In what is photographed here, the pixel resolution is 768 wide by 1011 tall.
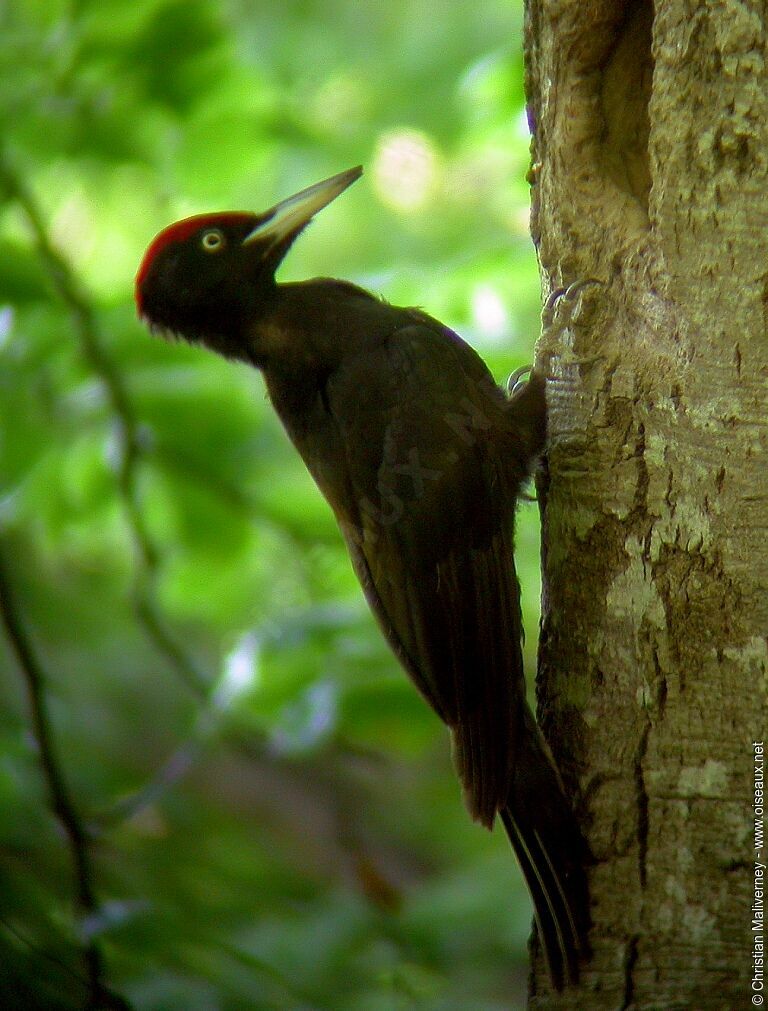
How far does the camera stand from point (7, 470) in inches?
149

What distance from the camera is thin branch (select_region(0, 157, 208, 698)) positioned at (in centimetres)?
390

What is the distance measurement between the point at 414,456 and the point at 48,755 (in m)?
1.37

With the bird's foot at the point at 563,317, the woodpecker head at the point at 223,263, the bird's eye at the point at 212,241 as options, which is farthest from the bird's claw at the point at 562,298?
the bird's eye at the point at 212,241

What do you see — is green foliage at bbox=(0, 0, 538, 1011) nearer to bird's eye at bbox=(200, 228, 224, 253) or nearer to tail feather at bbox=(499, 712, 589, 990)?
A: bird's eye at bbox=(200, 228, 224, 253)

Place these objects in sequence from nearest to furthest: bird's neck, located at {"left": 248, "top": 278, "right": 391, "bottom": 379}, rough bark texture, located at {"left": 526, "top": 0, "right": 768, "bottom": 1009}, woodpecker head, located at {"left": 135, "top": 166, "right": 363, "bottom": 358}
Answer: rough bark texture, located at {"left": 526, "top": 0, "right": 768, "bottom": 1009} < bird's neck, located at {"left": 248, "top": 278, "right": 391, "bottom": 379} < woodpecker head, located at {"left": 135, "top": 166, "right": 363, "bottom": 358}

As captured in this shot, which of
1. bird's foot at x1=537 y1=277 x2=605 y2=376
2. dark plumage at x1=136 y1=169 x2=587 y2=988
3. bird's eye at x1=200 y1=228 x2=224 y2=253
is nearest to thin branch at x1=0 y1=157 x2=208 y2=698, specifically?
dark plumage at x1=136 y1=169 x2=587 y2=988

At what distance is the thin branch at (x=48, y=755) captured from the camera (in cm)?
312

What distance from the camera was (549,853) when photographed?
254cm

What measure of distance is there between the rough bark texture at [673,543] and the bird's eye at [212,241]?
125cm

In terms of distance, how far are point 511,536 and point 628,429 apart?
603mm

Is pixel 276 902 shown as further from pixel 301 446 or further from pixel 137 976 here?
pixel 301 446

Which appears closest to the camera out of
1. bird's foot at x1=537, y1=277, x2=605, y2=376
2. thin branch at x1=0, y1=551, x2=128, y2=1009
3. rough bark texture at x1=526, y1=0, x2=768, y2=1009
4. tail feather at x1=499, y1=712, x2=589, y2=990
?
rough bark texture at x1=526, y1=0, x2=768, y2=1009

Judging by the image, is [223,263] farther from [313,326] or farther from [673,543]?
[673,543]

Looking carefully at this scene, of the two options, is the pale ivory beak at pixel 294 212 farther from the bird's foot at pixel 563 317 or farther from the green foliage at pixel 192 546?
the bird's foot at pixel 563 317
